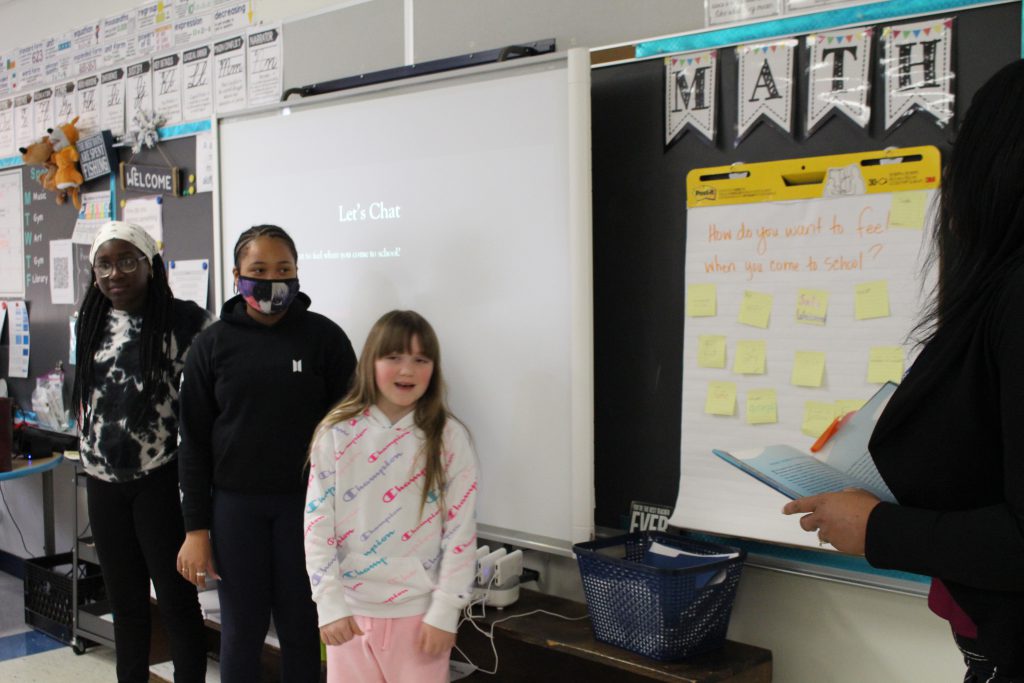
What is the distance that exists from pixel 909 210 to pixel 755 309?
1.19ft

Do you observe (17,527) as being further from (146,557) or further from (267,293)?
(267,293)

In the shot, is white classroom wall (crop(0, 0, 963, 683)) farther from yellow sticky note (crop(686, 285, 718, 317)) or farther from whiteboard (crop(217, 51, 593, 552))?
yellow sticky note (crop(686, 285, 718, 317))

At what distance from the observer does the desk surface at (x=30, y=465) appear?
124 inches

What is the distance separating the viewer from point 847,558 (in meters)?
1.86

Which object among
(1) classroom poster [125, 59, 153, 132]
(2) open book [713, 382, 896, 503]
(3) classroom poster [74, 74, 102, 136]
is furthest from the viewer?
(3) classroom poster [74, 74, 102, 136]

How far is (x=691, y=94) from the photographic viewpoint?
6.60 feet

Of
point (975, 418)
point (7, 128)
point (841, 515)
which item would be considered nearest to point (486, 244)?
point (841, 515)

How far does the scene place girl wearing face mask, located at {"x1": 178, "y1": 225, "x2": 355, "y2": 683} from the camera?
2.12m

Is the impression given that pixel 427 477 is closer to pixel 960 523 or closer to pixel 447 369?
pixel 447 369

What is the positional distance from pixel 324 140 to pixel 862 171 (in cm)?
151

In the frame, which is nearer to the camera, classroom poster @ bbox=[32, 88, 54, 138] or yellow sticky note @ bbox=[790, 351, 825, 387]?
yellow sticky note @ bbox=[790, 351, 825, 387]

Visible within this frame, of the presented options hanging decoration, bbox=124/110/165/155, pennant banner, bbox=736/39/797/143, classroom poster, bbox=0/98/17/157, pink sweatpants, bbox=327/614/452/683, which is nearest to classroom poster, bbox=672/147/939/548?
pennant banner, bbox=736/39/797/143

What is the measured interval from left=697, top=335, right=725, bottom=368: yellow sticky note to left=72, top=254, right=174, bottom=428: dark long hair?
140 centimetres

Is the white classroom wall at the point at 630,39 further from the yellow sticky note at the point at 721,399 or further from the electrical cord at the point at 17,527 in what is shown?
the electrical cord at the point at 17,527
